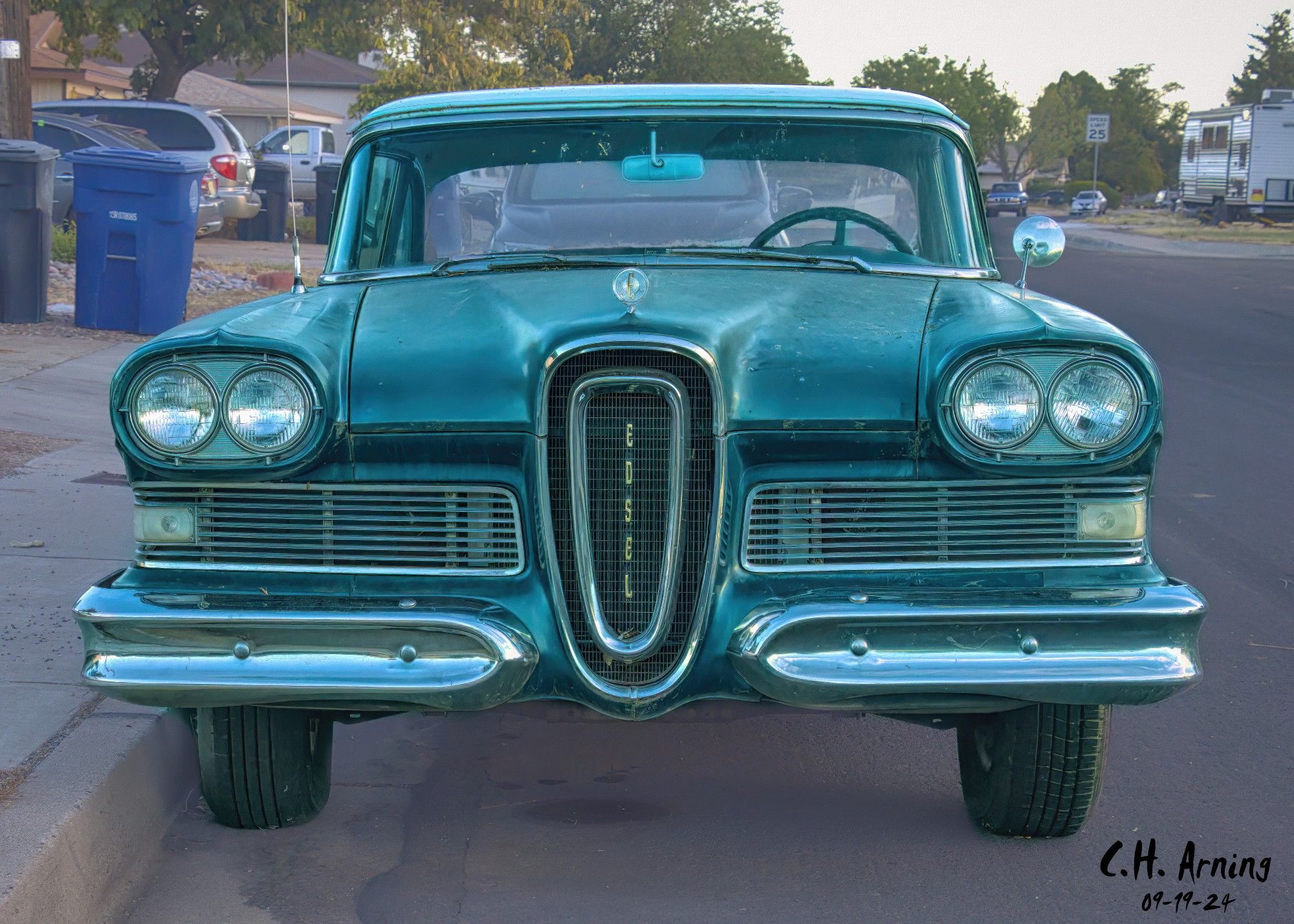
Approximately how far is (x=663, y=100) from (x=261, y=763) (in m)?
1.99

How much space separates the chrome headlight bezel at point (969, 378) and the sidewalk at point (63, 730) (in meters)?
2.00

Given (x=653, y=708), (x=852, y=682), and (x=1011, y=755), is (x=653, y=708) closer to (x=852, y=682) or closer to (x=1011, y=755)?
(x=852, y=682)

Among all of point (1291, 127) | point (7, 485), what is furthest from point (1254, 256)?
point (7, 485)

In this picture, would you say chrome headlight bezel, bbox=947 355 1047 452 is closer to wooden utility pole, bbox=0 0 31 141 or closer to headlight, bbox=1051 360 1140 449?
headlight, bbox=1051 360 1140 449

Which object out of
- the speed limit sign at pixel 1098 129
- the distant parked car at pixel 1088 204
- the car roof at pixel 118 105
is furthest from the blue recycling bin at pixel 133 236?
the distant parked car at pixel 1088 204

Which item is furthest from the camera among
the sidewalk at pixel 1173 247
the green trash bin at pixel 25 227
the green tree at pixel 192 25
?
the sidewalk at pixel 1173 247

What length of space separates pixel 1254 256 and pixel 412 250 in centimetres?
2611

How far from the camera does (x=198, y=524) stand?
10.3 ft

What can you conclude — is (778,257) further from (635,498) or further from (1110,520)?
(1110,520)

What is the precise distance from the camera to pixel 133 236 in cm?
1107

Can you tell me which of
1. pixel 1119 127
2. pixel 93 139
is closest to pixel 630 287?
pixel 93 139

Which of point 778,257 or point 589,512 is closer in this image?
point 589,512

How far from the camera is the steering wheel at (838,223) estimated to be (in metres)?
4.10

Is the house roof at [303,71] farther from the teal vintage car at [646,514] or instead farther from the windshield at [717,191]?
the teal vintage car at [646,514]
